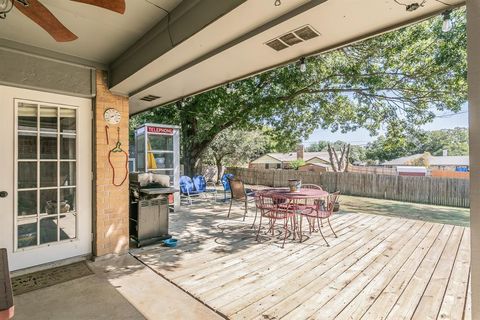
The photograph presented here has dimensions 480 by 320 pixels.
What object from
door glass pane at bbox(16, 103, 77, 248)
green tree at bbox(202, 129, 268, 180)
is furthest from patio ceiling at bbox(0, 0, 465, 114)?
green tree at bbox(202, 129, 268, 180)

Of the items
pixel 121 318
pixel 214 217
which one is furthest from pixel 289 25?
pixel 214 217

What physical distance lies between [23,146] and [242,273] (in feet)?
9.75

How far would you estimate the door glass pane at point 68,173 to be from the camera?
3229 millimetres

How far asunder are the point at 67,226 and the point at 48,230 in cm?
20

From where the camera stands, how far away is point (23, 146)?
2945 mm

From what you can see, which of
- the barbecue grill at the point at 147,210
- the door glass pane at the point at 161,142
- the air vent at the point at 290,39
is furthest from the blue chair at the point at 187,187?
the air vent at the point at 290,39

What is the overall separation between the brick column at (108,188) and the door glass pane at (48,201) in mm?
459

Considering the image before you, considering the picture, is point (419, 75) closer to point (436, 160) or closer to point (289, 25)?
point (289, 25)

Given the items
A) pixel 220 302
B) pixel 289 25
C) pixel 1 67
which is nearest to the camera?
pixel 289 25

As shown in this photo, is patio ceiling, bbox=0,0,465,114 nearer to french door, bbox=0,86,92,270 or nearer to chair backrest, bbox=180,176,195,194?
french door, bbox=0,86,92,270

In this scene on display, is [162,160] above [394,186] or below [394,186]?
above

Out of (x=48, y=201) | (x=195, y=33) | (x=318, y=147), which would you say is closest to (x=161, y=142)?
(x=48, y=201)

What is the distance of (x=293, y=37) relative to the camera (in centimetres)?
218

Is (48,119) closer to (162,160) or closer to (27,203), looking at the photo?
(27,203)
